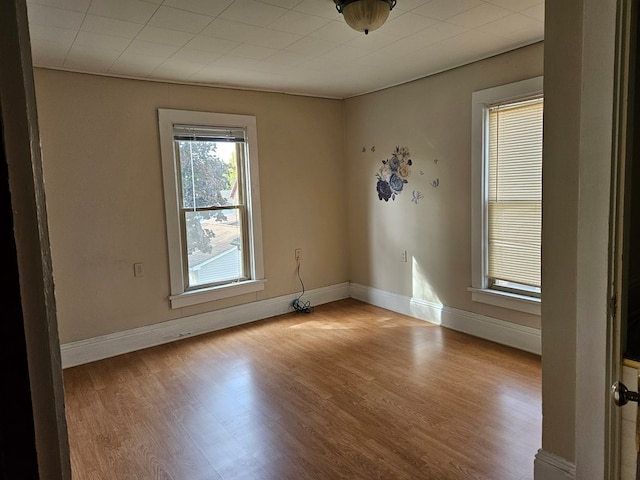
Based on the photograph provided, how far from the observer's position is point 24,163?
386 mm

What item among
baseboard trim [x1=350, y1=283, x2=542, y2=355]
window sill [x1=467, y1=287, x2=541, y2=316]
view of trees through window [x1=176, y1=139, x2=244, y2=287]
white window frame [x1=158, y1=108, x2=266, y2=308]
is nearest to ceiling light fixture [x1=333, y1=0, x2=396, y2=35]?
white window frame [x1=158, y1=108, x2=266, y2=308]

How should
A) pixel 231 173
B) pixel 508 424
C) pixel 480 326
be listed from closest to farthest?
pixel 508 424, pixel 480 326, pixel 231 173

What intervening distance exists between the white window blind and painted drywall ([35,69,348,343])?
2073 mm

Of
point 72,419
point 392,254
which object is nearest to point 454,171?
point 392,254

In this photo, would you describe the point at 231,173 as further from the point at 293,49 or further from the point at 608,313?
the point at 608,313

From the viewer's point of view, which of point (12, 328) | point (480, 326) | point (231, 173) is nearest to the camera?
point (12, 328)

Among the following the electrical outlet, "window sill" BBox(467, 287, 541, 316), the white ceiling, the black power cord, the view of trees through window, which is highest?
the white ceiling

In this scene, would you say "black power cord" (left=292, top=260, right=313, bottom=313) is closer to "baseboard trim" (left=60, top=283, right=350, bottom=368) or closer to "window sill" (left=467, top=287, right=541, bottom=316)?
"baseboard trim" (left=60, top=283, right=350, bottom=368)

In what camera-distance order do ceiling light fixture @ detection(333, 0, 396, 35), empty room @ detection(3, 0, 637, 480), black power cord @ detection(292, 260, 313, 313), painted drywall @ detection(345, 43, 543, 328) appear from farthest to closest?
black power cord @ detection(292, 260, 313, 313)
painted drywall @ detection(345, 43, 543, 328)
ceiling light fixture @ detection(333, 0, 396, 35)
empty room @ detection(3, 0, 637, 480)

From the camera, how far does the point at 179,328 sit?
4012 millimetres

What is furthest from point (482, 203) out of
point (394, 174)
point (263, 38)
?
point (263, 38)

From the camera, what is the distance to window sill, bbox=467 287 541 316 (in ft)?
10.9

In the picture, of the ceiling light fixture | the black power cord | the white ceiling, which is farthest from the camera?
the black power cord

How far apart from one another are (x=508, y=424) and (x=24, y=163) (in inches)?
106
